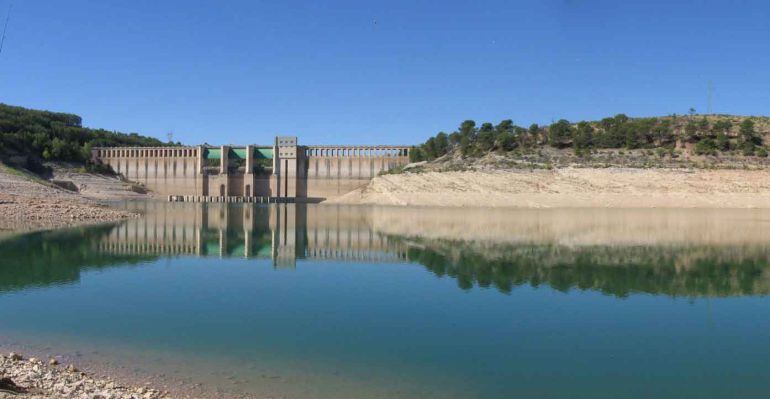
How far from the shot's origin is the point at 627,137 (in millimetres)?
77812

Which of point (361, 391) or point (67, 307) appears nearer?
point (361, 391)

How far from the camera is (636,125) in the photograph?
263 ft

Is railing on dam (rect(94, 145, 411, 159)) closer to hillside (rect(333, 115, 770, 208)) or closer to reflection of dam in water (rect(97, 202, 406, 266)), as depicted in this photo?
hillside (rect(333, 115, 770, 208))

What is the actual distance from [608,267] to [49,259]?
2051cm

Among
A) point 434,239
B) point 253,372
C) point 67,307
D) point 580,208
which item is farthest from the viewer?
point 580,208

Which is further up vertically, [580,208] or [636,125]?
[636,125]

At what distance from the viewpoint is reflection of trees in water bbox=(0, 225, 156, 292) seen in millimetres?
18719

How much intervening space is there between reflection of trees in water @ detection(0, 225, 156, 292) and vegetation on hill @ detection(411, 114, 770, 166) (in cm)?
5912

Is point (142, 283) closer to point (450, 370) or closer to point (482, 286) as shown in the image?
point (482, 286)

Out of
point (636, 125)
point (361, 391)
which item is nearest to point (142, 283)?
point (361, 391)

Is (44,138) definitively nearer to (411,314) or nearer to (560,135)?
(560,135)

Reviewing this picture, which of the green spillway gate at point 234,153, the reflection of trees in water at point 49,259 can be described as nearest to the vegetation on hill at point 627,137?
the green spillway gate at point 234,153

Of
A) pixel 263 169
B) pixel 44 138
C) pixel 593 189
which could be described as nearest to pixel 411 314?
pixel 593 189

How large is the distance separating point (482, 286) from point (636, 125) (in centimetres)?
6950
